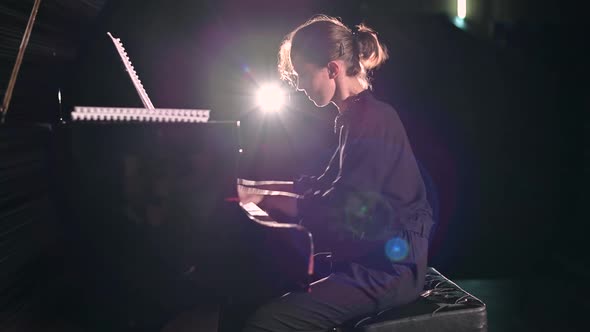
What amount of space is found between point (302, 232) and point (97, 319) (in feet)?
2.87

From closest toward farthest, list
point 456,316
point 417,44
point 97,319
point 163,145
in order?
point 163,145 < point 456,316 < point 97,319 < point 417,44

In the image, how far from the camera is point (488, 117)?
108 inches

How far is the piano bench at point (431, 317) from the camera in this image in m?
1.37

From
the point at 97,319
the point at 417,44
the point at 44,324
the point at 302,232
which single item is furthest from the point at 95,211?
the point at 417,44

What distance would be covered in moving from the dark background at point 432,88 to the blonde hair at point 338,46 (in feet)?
2.05

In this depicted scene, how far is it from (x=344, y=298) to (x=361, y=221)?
23 centimetres

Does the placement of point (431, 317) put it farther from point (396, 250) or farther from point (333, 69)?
point (333, 69)

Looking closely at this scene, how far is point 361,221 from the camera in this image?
4.55ft

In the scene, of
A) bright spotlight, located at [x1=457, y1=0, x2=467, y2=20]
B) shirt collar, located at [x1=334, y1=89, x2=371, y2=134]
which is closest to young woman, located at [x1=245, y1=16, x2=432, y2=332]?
shirt collar, located at [x1=334, y1=89, x2=371, y2=134]

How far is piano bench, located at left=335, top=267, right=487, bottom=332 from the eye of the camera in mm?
1371

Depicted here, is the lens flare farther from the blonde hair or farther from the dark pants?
the blonde hair

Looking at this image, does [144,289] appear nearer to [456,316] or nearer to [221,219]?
[221,219]

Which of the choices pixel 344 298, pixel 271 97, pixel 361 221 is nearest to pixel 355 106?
pixel 361 221

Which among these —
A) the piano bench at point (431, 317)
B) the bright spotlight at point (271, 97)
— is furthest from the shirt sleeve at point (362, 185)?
the bright spotlight at point (271, 97)
